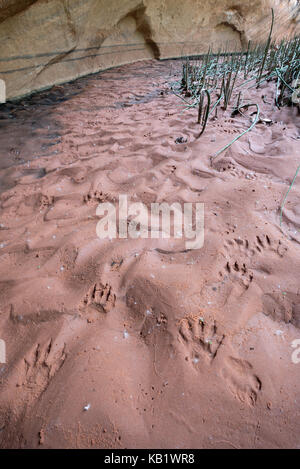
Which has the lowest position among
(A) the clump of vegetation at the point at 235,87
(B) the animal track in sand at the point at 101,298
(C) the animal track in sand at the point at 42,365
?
(C) the animal track in sand at the point at 42,365

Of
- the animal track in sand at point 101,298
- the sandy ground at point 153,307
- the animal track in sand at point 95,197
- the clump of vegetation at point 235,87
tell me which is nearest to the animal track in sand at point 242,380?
the sandy ground at point 153,307

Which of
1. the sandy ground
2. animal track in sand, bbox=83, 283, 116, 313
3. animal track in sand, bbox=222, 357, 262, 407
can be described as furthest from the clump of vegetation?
animal track in sand, bbox=222, 357, 262, 407

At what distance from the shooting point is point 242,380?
78 cm

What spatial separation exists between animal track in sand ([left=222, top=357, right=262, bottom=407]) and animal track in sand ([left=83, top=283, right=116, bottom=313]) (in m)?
0.49

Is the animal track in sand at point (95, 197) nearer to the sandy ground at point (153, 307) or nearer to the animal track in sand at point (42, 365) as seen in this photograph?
the sandy ground at point (153, 307)

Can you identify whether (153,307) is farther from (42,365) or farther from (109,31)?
(109,31)

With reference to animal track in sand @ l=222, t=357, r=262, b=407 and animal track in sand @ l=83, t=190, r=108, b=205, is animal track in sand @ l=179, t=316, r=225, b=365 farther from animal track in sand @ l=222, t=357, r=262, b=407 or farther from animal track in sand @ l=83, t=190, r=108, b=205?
animal track in sand @ l=83, t=190, r=108, b=205

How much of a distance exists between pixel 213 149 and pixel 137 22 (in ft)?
14.9

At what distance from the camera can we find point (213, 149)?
1843mm

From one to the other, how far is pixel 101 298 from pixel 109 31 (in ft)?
16.6

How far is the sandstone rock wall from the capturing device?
3.08 metres

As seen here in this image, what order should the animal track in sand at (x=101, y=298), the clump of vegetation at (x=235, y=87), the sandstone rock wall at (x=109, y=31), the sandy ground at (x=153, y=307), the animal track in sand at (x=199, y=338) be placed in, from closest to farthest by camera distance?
the sandy ground at (x=153, y=307) → the animal track in sand at (x=199, y=338) → the animal track in sand at (x=101, y=298) → the clump of vegetation at (x=235, y=87) → the sandstone rock wall at (x=109, y=31)

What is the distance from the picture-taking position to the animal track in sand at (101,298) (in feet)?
3.24

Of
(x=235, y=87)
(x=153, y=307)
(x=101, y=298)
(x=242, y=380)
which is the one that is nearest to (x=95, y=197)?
(x=101, y=298)
